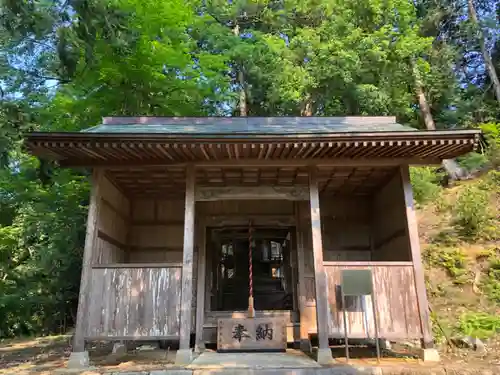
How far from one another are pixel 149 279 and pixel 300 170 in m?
3.31

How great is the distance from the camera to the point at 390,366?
17.5 feet

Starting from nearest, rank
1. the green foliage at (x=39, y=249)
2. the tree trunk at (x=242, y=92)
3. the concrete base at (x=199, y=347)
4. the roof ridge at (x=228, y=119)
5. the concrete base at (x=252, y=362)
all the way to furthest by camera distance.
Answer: the concrete base at (x=252, y=362)
the concrete base at (x=199, y=347)
the roof ridge at (x=228, y=119)
the green foliage at (x=39, y=249)
the tree trunk at (x=242, y=92)

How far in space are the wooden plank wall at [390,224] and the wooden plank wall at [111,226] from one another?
5.36 metres

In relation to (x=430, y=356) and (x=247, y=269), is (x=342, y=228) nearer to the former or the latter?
(x=430, y=356)

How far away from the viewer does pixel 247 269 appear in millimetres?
12047

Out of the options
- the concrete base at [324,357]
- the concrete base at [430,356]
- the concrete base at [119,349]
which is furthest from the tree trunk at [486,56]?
the concrete base at [119,349]

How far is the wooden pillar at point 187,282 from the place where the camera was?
224 inches

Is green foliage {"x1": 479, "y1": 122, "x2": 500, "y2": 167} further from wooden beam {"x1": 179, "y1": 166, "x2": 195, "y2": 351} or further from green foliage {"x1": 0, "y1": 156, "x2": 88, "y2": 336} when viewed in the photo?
green foliage {"x1": 0, "y1": 156, "x2": 88, "y2": 336}

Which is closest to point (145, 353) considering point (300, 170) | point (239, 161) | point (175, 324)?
point (175, 324)

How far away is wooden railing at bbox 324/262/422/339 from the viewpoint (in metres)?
5.89

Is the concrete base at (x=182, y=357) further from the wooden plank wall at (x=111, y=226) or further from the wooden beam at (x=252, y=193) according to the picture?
the wooden beam at (x=252, y=193)

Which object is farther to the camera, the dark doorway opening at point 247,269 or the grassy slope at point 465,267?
the dark doorway opening at point 247,269

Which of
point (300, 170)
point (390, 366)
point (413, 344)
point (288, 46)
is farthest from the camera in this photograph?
point (288, 46)

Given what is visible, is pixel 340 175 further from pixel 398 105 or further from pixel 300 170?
pixel 398 105
